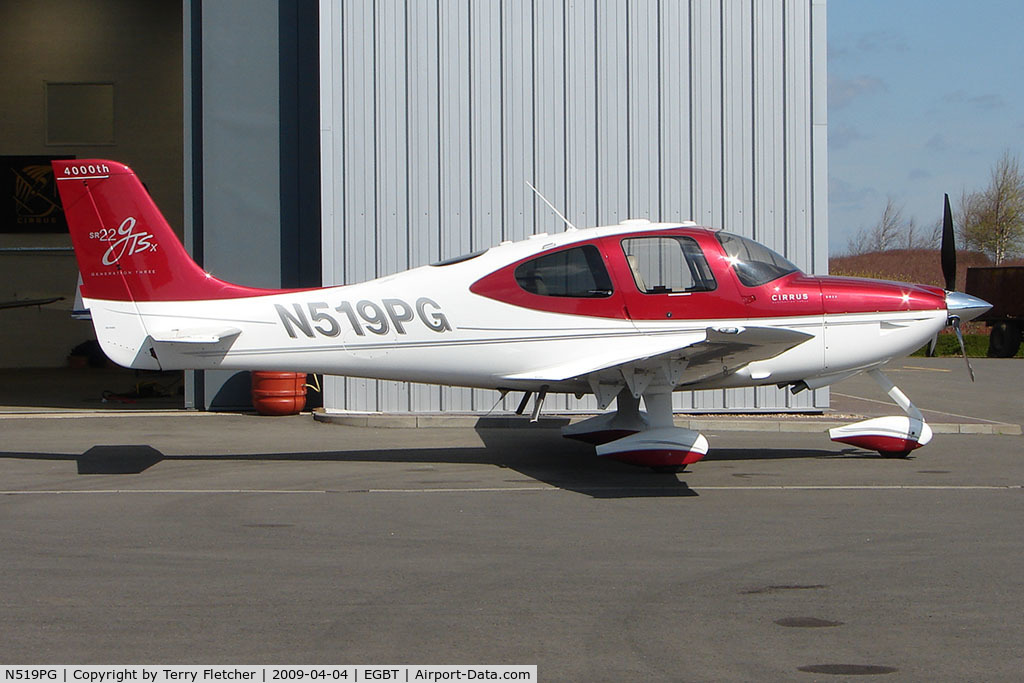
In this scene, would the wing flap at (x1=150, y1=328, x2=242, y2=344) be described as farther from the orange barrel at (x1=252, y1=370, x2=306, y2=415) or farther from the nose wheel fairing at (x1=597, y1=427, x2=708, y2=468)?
the orange barrel at (x1=252, y1=370, x2=306, y2=415)

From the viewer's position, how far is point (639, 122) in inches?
602

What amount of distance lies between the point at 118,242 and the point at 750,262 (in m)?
6.03

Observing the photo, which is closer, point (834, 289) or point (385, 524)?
point (385, 524)

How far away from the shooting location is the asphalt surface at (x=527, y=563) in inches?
180

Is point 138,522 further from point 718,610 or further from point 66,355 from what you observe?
point 66,355

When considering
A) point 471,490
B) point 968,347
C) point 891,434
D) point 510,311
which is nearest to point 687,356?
point 510,311

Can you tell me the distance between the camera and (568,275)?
33.0 feet

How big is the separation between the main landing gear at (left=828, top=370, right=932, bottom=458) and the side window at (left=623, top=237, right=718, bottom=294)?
7.18ft

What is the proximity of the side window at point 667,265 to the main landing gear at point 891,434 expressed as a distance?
219cm

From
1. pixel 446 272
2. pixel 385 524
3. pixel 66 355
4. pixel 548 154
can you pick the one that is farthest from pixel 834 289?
pixel 66 355

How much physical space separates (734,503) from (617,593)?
301 centimetres

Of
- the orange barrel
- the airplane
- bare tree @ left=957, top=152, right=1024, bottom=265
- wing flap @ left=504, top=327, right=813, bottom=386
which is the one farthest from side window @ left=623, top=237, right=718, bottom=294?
bare tree @ left=957, top=152, right=1024, bottom=265

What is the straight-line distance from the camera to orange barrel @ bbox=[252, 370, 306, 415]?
1535 cm

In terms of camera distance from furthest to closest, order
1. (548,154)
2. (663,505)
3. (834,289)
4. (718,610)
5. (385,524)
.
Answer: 1. (548,154)
2. (834,289)
3. (663,505)
4. (385,524)
5. (718,610)
